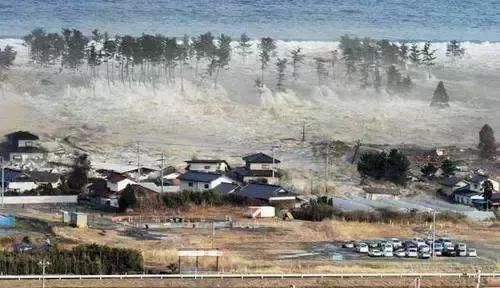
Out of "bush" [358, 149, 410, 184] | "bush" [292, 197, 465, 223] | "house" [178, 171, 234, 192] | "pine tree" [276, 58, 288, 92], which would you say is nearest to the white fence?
"house" [178, 171, 234, 192]

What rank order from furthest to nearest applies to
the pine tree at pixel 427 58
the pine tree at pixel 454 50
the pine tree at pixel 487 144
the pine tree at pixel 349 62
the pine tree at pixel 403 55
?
the pine tree at pixel 454 50
the pine tree at pixel 427 58
the pine tree at pixel 403 55
the pine tree at pixel 349 62
the pine tree at pixel 487 144

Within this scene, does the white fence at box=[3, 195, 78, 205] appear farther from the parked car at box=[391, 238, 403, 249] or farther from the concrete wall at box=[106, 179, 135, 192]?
the parked car at box=[391, 238, 403, 249]

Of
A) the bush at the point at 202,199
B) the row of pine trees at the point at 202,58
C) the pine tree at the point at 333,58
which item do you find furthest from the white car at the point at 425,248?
the pine tree at the point at 333,58

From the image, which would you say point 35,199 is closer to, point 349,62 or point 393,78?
point 393,78

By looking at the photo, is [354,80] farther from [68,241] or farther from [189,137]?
[68,241]

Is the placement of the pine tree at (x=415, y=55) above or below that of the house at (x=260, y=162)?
above

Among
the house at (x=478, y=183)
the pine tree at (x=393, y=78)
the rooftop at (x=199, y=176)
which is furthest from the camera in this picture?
the pine tree at (x=393, y=78)

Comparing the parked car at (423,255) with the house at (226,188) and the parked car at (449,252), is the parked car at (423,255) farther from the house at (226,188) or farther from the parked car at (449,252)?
the house at (226,188)
